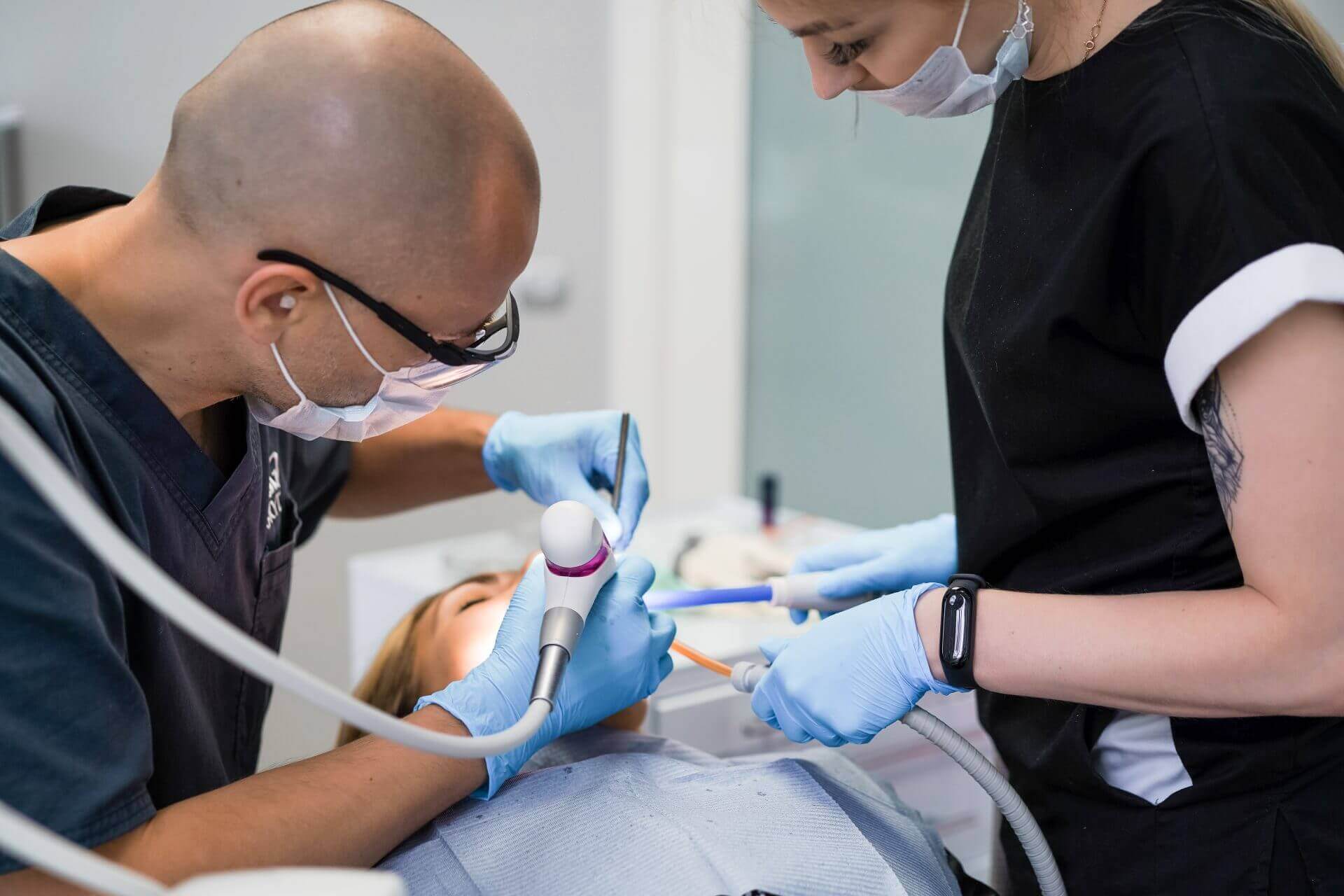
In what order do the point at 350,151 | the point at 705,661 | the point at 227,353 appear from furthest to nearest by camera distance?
the point at 705,661 < the point at 227,353 < the point at 350,151

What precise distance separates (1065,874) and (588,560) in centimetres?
56

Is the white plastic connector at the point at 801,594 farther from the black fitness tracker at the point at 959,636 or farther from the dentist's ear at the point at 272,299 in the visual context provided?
the dentist's ear at the point at 272,299

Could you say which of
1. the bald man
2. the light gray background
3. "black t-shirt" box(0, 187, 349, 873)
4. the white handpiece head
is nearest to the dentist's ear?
the bald man

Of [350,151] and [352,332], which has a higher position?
[350,151]

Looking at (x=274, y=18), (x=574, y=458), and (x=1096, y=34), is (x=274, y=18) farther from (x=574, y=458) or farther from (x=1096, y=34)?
(x=1096, y=34)

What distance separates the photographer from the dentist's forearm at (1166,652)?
33.1 inches

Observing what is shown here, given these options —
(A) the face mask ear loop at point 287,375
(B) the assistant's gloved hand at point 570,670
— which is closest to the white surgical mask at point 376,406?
(A) the face mask ear loop at point 287,375

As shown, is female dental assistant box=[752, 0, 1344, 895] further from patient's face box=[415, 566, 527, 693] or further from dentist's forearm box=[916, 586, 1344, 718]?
patient's face box=[415, 566, 527, 693]

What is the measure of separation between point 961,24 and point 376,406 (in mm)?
623

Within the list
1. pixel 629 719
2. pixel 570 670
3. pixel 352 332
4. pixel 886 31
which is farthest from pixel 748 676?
pixel 886 31

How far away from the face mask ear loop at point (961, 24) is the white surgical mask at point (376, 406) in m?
0.50

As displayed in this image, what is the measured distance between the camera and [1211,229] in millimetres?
817

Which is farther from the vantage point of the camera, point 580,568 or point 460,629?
point 460,629

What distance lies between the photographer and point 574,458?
148 centimetres
